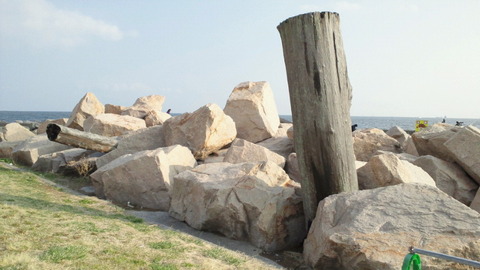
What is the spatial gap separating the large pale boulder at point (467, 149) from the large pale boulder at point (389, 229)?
10.2 feet

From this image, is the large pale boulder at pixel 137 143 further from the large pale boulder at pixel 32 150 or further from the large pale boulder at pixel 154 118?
the large pale boulder at pixel 32 150

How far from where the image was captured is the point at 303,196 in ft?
20.7

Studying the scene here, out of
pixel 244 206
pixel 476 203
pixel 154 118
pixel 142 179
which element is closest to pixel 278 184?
pixel 244 206

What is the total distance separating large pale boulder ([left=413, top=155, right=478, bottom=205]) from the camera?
795 centimetres

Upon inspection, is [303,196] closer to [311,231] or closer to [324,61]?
[311,231]

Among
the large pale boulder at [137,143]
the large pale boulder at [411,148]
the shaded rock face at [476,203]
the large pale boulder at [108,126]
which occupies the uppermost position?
the large pale boulder at [108,126]

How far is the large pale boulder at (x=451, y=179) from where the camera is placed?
7949 millimetres

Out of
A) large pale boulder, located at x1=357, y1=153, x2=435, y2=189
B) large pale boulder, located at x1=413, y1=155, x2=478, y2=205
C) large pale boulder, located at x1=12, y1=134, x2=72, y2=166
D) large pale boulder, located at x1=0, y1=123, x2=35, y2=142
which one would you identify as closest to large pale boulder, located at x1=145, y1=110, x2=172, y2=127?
large pale boulder, located at x1=12, y1=134, x2=72, y2=166

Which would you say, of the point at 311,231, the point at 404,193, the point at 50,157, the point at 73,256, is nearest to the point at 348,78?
the point at 404,193

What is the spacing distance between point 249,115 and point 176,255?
7.06 metres

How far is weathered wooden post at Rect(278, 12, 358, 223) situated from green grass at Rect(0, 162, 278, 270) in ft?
5.44

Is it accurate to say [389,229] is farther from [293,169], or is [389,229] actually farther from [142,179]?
[142,179]

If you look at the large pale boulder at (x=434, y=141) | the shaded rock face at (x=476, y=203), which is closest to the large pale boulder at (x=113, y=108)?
the large pale boulder at (x=434, y=141)

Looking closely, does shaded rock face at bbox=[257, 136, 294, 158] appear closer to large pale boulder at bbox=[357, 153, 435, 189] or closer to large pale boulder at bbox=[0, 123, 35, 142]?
large pale boulder at bbox=[357, 153, 435, 189]
